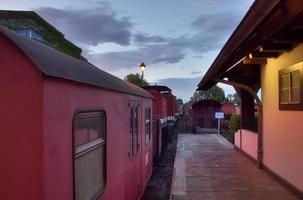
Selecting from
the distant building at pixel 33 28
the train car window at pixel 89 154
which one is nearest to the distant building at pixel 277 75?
the train car window at pixel 89 154

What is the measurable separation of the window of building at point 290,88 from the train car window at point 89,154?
362 cm

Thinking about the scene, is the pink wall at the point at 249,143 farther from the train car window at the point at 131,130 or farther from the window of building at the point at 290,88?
the train car window at the point at 131,130

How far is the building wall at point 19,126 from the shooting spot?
2400 mm

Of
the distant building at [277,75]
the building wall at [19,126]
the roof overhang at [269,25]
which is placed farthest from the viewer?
the distant building at [277,75]

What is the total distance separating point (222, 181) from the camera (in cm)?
797

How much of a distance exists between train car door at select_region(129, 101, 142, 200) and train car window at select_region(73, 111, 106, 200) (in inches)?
100

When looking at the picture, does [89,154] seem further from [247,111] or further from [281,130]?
[247,111]

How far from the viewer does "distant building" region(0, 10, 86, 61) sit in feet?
26.4

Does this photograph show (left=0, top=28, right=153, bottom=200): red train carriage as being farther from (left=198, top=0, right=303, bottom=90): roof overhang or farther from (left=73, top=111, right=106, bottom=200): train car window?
(left=198, top=0, right=303, bottom=90): roof overhang

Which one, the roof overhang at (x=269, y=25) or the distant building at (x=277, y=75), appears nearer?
the roof overhang at (x=269, y=25)

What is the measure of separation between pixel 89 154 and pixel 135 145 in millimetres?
3934

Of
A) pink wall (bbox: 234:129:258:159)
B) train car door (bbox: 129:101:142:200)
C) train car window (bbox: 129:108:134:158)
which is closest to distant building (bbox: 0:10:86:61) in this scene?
train car door (bbox: 129:101:142:200)

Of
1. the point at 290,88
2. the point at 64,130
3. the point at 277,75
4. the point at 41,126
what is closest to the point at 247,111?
the point at 277,75

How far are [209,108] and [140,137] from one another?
2406cm
